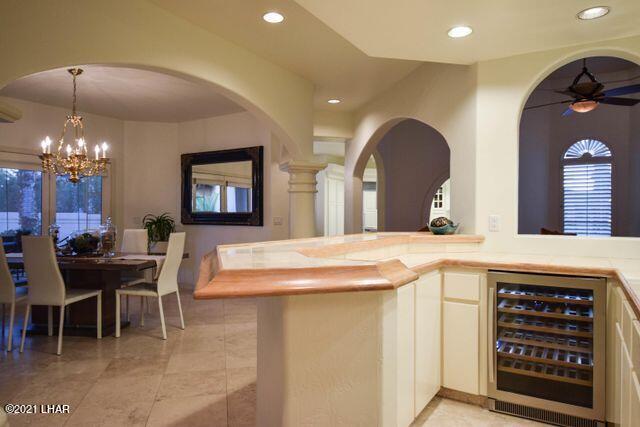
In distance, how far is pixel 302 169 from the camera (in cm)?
429

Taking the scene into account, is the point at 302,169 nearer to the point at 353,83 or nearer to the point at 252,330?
the point at 353,83

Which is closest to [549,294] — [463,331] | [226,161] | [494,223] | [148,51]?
[463,331]

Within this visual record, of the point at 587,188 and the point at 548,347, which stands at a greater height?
the point at 587,188

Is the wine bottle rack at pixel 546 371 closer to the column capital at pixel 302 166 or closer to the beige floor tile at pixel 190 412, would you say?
the beige floor tile at pixel 190 412

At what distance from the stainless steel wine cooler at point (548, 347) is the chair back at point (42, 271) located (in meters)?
3.28

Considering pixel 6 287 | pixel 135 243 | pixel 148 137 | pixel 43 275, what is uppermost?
pixel 148 137

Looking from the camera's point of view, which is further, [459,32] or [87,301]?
[87,301]

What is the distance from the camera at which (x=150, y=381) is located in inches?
109

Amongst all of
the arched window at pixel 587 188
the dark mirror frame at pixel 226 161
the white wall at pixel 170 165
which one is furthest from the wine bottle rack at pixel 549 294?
the arched window at pixel 587 188

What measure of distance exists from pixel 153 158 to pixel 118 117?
2.51 feet

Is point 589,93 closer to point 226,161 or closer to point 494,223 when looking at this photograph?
point 494,223

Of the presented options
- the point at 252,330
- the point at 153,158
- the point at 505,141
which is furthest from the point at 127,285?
the point at 505,141

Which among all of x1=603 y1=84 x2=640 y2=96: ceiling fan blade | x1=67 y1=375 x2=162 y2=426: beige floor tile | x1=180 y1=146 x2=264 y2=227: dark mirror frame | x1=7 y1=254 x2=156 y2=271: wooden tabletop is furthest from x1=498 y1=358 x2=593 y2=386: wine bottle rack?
x1=180 y1=146 x2=264 y2=227: dark mirror frame

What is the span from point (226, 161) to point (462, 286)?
4.41 meters
